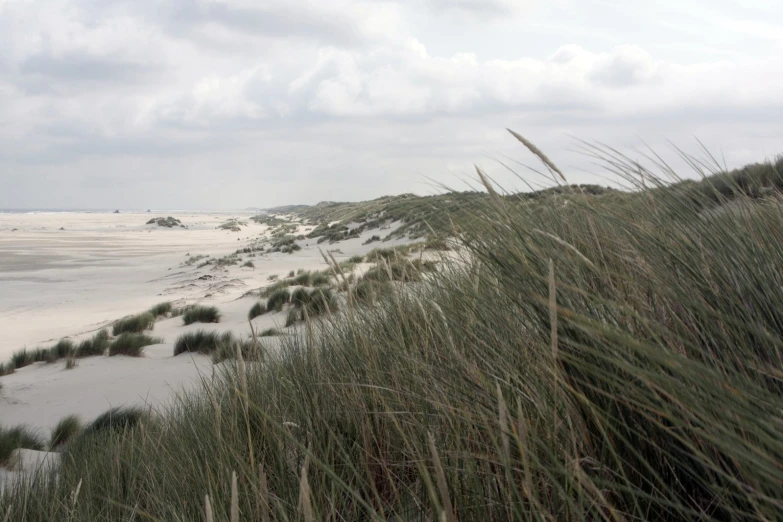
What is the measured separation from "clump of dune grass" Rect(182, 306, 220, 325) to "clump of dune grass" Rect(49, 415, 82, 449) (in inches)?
179

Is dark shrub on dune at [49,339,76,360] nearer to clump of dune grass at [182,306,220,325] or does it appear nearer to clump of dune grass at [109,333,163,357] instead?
clump of dune grass at [109,333,163,357]

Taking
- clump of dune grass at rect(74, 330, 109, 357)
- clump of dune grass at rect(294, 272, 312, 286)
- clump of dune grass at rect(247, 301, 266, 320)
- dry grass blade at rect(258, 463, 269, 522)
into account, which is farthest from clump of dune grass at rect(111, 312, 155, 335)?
dry grass blade at rect(258, 463, 269, 522)

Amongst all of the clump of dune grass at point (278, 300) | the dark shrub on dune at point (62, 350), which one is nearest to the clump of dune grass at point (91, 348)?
the dark shrub on dune at point (62, 350)

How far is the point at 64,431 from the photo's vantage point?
13.4 ft

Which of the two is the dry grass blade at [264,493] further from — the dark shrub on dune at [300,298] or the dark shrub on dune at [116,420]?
the dark shrub on dune at [300,298]

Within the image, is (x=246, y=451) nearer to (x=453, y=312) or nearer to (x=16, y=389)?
(x=453, y=312)

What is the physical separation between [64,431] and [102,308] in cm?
955

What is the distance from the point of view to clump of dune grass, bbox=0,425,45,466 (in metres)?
3.31

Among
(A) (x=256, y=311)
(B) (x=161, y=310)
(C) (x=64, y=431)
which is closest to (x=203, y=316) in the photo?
(A) (x=256, y=311)

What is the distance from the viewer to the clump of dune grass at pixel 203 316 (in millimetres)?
8789

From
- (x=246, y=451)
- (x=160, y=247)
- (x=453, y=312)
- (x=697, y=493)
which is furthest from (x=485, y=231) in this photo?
(x=160, y=247)

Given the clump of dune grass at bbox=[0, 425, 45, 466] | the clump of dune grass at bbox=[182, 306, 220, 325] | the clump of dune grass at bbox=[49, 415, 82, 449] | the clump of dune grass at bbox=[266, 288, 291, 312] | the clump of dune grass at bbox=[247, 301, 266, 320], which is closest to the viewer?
the clump of dune grass at bbox=[0, 425, 45, 466]

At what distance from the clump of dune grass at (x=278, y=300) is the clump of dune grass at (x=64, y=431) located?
444cm

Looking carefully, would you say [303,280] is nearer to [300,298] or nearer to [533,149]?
[300,298]
